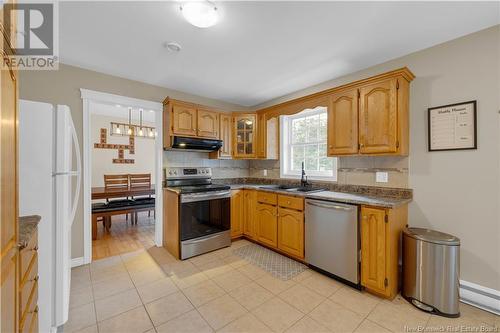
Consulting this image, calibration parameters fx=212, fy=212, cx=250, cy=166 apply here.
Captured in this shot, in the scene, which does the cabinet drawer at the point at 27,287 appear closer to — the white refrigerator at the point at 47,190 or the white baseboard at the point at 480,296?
the white refrigerator at the point at 47,190

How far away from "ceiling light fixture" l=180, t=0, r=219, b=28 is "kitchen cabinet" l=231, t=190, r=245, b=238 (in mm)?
2261

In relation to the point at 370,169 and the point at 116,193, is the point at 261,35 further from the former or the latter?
the point at 116,193

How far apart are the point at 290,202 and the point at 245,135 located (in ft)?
5.17

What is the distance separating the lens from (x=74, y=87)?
2.58 m

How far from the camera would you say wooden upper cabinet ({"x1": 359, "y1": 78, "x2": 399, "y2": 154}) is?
2.13 meters

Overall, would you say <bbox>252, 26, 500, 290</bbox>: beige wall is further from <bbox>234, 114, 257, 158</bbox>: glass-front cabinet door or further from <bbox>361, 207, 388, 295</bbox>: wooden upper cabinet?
<bbox>234, 114, 257, 158</bbox>: glass-front cabinet door

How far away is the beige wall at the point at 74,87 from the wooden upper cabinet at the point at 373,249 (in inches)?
128

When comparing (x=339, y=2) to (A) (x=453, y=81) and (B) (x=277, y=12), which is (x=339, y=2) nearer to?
(B) (x=277, y=12)

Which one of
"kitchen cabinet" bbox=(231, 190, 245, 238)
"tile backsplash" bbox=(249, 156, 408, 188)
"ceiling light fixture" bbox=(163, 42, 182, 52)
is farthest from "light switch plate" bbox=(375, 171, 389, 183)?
"ceiling light fixture" bbox=(163, 42, 182, 52)

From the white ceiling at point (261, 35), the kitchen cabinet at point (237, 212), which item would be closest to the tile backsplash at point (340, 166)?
the kitchen cabinet at point (237, 212)

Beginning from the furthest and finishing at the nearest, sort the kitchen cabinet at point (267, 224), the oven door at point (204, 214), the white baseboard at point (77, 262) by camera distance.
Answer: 1. the kitchen cabinet at point (267, 224)
2. the oven door at point (204, 214)
3. the white baseboard at point (77, 262)

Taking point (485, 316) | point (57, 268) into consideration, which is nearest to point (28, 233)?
point (57, 268)

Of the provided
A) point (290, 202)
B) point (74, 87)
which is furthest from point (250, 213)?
point (74, 87)

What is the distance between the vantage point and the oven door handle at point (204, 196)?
2785mm
